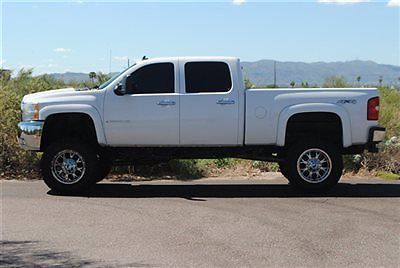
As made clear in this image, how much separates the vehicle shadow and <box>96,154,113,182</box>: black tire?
7.3 inches

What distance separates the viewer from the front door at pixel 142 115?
9.54 meters

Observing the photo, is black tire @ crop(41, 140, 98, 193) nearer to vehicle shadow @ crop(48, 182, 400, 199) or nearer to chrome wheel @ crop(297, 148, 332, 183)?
vehicle shadow @ crop(48, 182, 400, 199)

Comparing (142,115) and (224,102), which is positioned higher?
(224,102)

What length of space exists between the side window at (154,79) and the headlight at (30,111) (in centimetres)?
169

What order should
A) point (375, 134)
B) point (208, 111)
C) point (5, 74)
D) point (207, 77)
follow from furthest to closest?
point (5, 74)
point (207, 77)
point (208, 111)
point (375, 134)

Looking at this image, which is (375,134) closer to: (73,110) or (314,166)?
(314,166)

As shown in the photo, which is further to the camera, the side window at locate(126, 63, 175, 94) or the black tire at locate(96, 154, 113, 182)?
the black tire at locate(96, 154, 113, 182)

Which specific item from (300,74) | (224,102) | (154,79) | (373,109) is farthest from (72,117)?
(300,74)

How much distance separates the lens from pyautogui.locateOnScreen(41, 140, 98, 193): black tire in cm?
964

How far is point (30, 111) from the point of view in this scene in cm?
970

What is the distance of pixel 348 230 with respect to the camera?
7.05 metres

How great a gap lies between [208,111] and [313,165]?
2.02m

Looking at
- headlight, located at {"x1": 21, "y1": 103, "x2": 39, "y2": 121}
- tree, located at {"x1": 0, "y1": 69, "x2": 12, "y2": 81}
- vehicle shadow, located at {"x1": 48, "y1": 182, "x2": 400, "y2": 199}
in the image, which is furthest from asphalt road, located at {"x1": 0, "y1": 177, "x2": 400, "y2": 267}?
tree, located at {"x1": 0, "y1": 69, "x2": 12, "y2": 81}

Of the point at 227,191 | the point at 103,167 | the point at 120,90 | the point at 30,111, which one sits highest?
the point at 120,90
